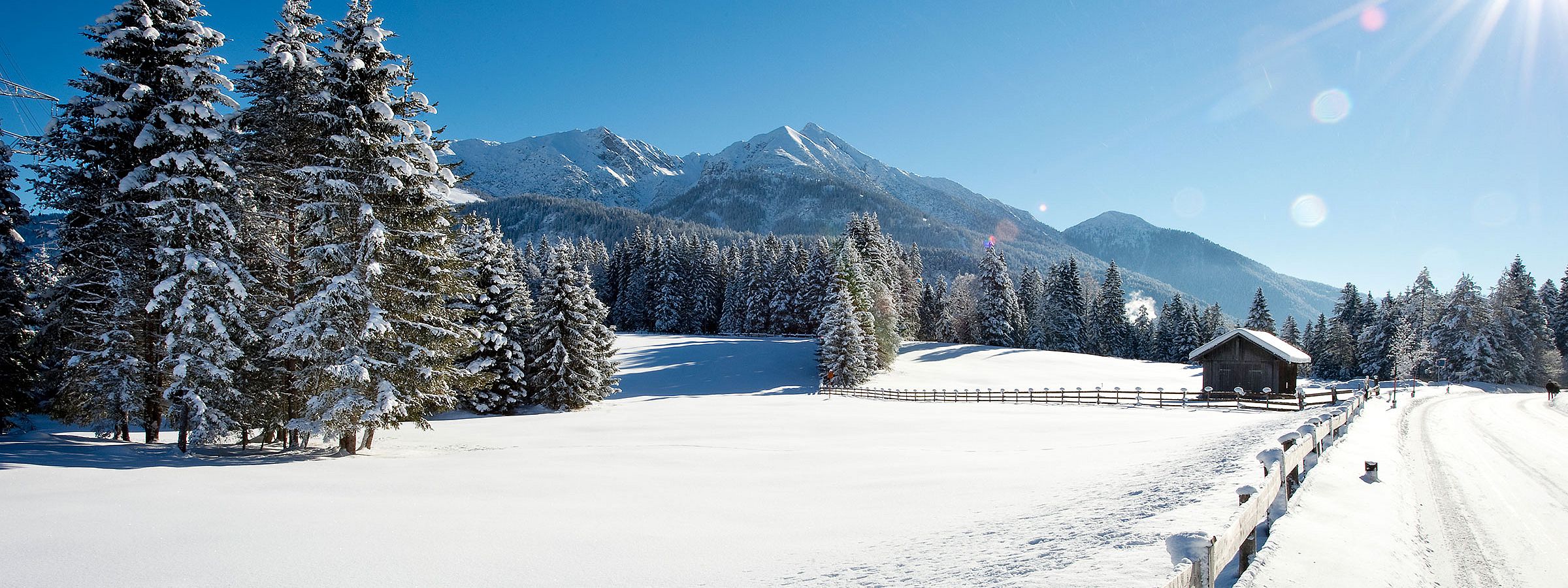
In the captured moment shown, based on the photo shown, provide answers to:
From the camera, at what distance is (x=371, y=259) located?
15531mm

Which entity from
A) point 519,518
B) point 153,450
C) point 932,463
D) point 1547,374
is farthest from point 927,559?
point 1547,374

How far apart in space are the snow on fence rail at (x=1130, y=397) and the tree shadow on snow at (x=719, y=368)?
6.31 metres

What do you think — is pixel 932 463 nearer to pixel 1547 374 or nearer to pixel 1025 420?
pixel 1025 420

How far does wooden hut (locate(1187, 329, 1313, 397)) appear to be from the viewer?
3416 centimetres

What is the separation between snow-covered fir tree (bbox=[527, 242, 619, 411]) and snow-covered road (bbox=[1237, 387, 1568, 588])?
97.4 feet

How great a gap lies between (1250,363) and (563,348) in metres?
37.3

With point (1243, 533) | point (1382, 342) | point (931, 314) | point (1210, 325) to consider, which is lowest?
point (1243, 533)

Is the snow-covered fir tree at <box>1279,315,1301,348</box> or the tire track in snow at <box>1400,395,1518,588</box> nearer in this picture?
the tire track in snow at <box>1400,395,1518,588</box>

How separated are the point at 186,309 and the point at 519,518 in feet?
38.9

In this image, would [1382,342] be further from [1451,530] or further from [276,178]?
[276,178]

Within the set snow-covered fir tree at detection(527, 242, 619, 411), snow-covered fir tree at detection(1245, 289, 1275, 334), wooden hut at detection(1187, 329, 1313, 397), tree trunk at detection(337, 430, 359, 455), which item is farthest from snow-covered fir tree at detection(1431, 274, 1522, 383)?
tree trunk at detection(337, 430, 359, 455)

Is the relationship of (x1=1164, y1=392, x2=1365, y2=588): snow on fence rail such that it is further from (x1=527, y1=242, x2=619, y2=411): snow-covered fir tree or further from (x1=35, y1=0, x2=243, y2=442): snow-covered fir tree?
(x1=527, y1=242, x2=619, y2=411): snow-covered fir tree

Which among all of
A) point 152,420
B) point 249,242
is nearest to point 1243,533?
point 249,242

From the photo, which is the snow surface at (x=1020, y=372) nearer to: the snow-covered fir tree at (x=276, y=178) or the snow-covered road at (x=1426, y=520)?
the snow-covered road at (x=1426, y=520)
